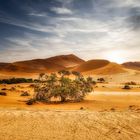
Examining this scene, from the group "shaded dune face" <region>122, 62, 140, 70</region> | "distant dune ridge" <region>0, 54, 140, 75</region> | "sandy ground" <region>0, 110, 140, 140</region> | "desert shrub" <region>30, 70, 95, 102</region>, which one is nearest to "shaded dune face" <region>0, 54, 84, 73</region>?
"distant dune ridge" <region>0, 54, 140, 75</region>

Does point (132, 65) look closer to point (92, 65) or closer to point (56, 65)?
point (92, 65)

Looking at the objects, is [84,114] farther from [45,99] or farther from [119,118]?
[45,99]

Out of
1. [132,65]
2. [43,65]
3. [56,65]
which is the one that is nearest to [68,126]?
[43,65]

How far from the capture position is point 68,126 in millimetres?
11766

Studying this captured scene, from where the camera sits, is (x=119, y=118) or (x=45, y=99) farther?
(x=45, y=99)

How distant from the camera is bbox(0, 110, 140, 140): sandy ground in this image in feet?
34.8

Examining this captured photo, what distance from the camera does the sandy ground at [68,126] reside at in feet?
34.8

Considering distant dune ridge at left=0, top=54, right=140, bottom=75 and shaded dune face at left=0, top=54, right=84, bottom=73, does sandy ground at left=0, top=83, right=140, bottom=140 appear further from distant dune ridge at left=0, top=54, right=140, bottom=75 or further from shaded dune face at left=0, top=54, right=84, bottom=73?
shaded dune face at left=0, top=54, right=84, bottom=73

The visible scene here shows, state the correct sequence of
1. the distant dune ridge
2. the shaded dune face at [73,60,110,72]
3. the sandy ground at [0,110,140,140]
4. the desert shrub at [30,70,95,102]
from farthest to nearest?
the shaded dune face at [73,60,110,72]
the distant dune ridge
the desert shrub at [30,70,95,102]
the sandy ground at [0,110,140,140]

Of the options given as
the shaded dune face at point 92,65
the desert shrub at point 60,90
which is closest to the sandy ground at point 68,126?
the desert shrub at point 60,90

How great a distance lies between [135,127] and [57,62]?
98799mm

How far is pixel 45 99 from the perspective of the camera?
22781 mm

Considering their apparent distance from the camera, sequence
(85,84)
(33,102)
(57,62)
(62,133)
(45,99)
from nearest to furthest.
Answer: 1. (62,133)
2. (33,102)
3. (45,99)
4. (85,84)
5. (57,62)

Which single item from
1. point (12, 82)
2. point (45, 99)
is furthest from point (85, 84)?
point (12, 82)
